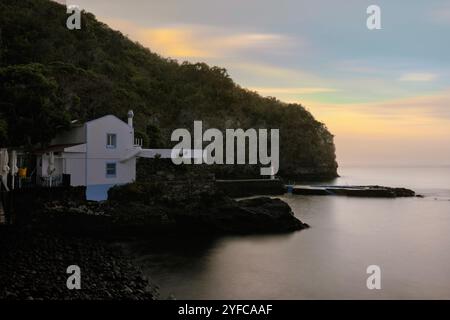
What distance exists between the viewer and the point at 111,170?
33.8 metres

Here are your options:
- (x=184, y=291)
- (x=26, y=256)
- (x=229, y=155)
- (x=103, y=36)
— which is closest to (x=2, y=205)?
(x=26, y=256)

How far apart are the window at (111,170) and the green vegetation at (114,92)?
4.72 metres

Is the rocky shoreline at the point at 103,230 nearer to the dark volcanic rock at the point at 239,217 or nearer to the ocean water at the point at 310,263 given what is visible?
the dark volcanic rock at the point at 239,217

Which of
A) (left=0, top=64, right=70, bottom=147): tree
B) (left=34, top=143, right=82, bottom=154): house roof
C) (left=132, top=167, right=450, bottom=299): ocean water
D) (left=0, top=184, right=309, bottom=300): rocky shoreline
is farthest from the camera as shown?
(left=0, top=64, right=70, bottom=147): tree

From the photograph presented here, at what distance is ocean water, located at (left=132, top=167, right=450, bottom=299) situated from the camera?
2131cm

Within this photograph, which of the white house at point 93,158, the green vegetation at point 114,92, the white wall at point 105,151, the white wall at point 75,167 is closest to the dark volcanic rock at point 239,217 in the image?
the white wall at point 105,151

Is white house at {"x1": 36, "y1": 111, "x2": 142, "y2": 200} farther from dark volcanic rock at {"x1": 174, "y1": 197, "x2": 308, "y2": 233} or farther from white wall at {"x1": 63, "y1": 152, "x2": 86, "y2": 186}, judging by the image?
dark volcanic rock at {"x1": 174, "y1": 197, "x2": 308, "y2": 233}

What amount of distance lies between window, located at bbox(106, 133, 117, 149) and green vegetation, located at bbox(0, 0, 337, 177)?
350cm

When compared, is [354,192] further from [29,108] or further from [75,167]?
[29,108]

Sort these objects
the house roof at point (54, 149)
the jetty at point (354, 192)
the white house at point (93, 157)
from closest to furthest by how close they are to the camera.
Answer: the white house at point (93, 157) → the house roof at point (54, 149) → the jetty at point (354, 192)

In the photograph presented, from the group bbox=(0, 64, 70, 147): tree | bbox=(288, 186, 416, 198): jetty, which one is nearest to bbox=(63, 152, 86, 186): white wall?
bbox=(0, 64, 70, 147): tree

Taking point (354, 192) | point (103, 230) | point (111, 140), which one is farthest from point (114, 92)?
point (354, 192)

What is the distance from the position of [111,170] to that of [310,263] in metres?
16.7

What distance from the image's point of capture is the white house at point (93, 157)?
103ft
